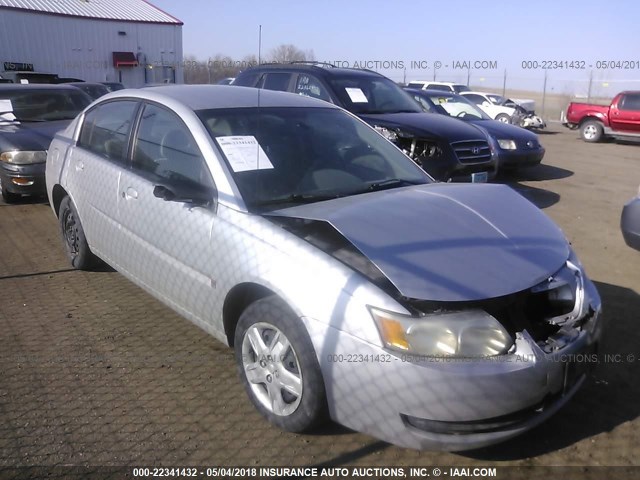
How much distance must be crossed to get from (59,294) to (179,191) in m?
1.95

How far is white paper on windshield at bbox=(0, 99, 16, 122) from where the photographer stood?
8070 mm

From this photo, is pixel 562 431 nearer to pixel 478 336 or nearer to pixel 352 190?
pixel 478 336

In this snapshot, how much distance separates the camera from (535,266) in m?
2.76

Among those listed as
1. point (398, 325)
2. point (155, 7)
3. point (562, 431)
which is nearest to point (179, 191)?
point (398, 325)

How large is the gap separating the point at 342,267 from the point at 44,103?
25.3 ft

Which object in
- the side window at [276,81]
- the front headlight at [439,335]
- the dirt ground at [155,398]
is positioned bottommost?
the dirt ground at [155,398]

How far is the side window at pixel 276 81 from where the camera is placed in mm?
A: 8484

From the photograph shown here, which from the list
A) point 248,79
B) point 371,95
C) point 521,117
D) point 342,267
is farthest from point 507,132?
point 521,117

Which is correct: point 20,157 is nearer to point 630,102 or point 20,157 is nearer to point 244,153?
point 244,153

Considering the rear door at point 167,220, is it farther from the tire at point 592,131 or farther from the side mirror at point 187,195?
the tire at point 592,131

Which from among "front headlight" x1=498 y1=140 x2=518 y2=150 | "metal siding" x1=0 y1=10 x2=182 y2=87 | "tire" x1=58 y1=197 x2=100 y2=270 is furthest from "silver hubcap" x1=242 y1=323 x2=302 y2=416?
"metal siding" x1=0 y1=10 x2=182 y2=87

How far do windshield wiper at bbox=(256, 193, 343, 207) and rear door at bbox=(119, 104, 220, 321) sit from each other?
321mm

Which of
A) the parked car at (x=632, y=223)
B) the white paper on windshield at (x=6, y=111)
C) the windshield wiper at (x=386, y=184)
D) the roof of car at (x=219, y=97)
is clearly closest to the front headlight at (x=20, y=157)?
the white paper on windshield at (x=6, y=111)

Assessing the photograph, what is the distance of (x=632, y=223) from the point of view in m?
5.10
